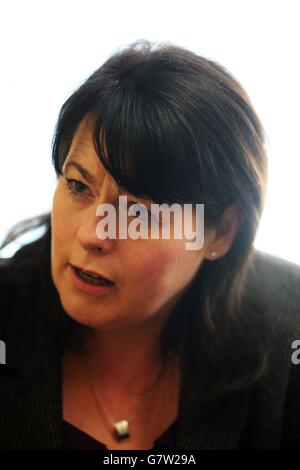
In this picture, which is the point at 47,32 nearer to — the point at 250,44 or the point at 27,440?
the point at 250,44

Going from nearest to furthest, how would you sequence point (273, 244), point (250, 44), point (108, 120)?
point (108, 120) → point (250, 44) → point (273, 244)

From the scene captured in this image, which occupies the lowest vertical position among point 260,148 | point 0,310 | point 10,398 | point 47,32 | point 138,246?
point 10,398

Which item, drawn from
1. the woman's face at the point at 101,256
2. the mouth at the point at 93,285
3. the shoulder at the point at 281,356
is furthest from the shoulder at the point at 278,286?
the mouth at the point at 93,285

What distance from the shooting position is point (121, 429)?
3.72 feet

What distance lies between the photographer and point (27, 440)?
1.04 m

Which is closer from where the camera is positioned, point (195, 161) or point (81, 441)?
point (195, 161)

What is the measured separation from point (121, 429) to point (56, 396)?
15 centimetres

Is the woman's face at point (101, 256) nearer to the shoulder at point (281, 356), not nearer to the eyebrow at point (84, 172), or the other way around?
the eyebrow at point (84, 172)

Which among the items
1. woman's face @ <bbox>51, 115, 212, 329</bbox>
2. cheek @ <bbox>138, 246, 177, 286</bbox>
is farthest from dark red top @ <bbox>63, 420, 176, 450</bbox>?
cheek @ <bbox>138, 246, 177, 286</bbox>

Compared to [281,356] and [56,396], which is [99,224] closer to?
[56,396]

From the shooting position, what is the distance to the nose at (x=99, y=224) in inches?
38.5

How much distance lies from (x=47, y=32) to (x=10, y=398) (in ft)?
2.92

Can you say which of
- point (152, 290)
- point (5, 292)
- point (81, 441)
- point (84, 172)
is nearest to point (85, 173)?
point (84, 172)
